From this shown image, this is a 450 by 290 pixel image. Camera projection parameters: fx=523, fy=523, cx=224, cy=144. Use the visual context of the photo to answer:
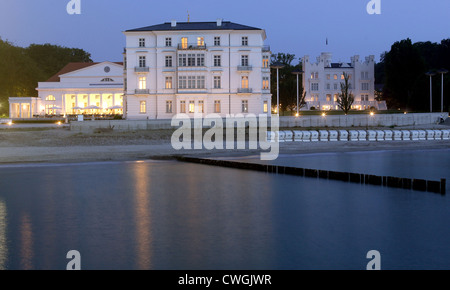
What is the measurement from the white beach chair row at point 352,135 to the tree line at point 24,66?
5763 cm

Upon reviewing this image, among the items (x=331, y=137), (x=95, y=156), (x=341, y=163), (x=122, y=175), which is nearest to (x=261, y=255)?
(x=122, y=175)

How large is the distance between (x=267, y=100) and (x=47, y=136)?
31.8 metres

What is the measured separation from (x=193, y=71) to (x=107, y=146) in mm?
29238

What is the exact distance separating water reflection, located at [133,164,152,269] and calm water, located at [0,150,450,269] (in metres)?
0.03

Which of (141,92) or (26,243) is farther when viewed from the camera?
(141,92)

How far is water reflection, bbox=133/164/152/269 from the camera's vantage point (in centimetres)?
1055

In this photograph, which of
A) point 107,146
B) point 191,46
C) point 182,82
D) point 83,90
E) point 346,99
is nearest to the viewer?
point 107,146

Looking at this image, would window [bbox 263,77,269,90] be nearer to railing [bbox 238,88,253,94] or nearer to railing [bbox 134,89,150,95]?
railing [bbox 238,88,253,94]

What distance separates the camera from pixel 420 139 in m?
40.1

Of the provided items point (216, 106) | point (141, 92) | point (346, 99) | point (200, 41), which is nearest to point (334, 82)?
point (346, 99)

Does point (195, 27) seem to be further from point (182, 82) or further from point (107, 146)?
point (107, 146)

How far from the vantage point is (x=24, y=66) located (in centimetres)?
8588

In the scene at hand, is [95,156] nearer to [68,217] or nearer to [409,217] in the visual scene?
[68,217]
